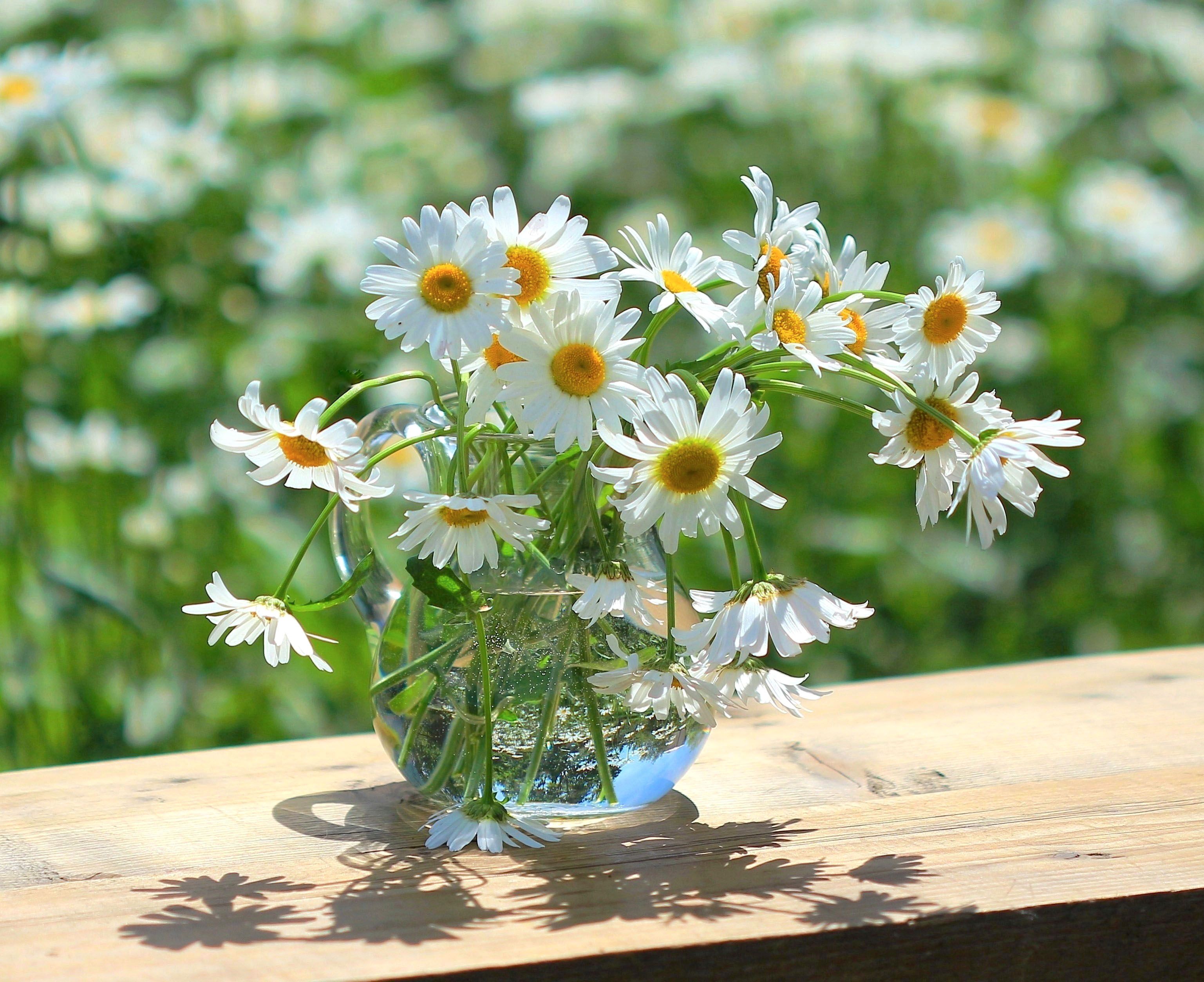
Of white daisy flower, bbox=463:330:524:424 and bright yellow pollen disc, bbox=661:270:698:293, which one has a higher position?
bright yellow pollen disc, bbox=661:270:698:293

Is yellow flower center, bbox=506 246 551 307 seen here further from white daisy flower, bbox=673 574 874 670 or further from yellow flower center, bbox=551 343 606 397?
white daisy flower, bbox=673 574 874 670

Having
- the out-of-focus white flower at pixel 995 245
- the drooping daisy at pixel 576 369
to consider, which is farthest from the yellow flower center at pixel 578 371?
the out-of-focus white flower at pixel 995 245

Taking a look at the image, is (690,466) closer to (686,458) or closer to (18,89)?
(686,458)

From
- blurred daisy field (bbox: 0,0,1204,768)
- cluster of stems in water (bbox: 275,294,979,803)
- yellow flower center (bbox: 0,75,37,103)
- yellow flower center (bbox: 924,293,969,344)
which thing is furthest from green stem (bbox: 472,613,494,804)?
yellow flower center (bbox: 0,75,37,103)

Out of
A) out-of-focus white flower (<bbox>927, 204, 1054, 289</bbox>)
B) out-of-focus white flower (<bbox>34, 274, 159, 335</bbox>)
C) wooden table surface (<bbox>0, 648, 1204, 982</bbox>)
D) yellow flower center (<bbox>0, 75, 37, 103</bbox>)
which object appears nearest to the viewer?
wooden table surface (<bbox>0, 648, 1204, 982</bbox>)

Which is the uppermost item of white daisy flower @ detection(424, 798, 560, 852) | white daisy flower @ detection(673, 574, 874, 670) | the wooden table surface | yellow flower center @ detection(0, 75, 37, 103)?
yellow flower center @ detection(0, 75, 37, 103)

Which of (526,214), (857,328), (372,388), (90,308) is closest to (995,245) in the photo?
(526,214)

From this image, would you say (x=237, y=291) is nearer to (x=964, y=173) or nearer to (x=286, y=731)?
(x=286, y=731)
